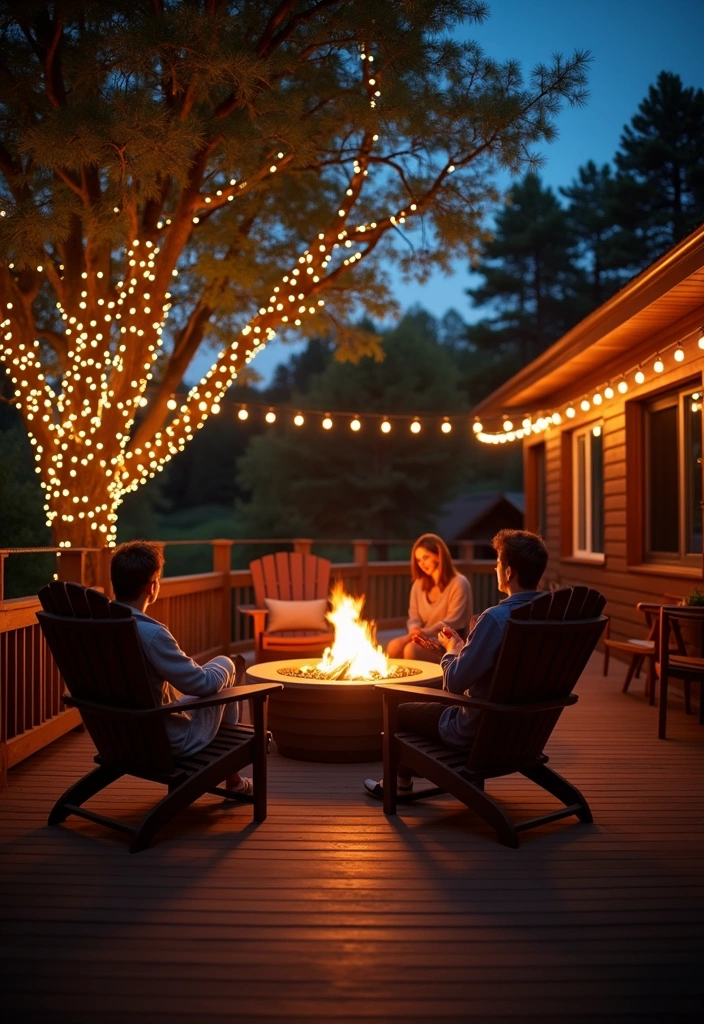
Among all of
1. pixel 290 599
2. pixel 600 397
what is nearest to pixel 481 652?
pixel 290 599

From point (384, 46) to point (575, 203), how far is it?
19.5 m

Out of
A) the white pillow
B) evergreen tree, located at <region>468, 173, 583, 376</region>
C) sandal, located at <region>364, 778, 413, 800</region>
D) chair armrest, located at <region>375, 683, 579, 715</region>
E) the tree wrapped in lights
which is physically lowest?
sandal, located at <region>364, 778, 413, 800</region>

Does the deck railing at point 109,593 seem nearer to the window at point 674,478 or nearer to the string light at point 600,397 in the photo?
the string light at point 600,397

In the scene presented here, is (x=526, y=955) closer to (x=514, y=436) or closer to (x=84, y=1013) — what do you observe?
(x=84, y=1013)

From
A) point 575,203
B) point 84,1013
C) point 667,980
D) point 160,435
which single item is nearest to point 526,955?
point 667,980

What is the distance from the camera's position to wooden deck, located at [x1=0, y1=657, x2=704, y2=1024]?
211 centimetres

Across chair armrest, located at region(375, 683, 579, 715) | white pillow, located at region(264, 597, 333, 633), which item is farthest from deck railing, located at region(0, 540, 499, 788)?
chair armrest, located at region(375, 683, 579, 715)

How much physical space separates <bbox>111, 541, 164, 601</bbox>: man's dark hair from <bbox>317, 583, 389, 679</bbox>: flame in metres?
1.40

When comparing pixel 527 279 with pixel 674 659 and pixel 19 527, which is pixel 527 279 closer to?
pixel 19 527

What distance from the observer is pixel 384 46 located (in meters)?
6.62

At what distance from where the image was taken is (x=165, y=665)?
325 cm

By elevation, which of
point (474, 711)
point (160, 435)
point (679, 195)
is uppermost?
point (679, 195)

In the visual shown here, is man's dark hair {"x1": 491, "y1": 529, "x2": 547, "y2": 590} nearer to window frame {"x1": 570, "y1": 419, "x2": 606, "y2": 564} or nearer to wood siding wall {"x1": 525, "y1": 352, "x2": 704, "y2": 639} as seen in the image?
wood siding wall {"x1": 525, "y1": 352, "x2": 704, "y2": 639}

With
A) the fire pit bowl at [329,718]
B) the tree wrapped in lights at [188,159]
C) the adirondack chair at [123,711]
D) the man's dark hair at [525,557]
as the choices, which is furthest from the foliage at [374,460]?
the adirondack chair at [123,711]
